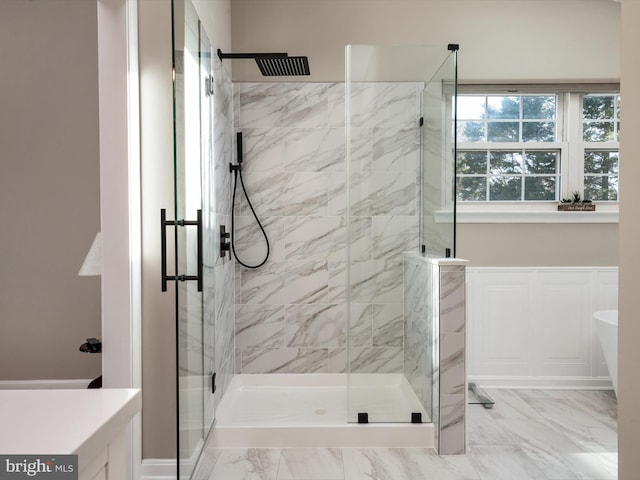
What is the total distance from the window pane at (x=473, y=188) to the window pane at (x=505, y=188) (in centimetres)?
5

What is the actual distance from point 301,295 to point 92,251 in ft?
5.78

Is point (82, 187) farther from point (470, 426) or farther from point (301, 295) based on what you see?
point (470, 426)

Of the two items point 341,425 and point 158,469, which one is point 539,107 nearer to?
point 341,425

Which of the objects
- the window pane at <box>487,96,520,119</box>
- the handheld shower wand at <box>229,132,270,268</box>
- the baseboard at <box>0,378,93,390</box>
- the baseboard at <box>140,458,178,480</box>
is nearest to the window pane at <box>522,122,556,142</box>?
the window pane at <box>487,96,520,119</box>

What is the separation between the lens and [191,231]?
1.86 meters

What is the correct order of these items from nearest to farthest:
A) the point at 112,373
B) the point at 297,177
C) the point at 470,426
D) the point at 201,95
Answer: the point at 112,373 < the point at 201,95 < the point at 470,426 < the point at 297,177

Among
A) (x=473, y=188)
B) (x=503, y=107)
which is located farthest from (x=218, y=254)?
(x=503, y=107)

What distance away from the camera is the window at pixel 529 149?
12.1 feet

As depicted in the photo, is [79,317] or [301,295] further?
[301,295]

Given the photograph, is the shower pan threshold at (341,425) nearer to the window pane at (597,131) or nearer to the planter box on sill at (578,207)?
the planter box on sill at (578,207)

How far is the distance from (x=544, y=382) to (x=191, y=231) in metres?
2.95

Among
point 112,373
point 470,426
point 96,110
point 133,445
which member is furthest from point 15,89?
point 470,426

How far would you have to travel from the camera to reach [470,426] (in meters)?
2.85

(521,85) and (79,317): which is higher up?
(521,85)
